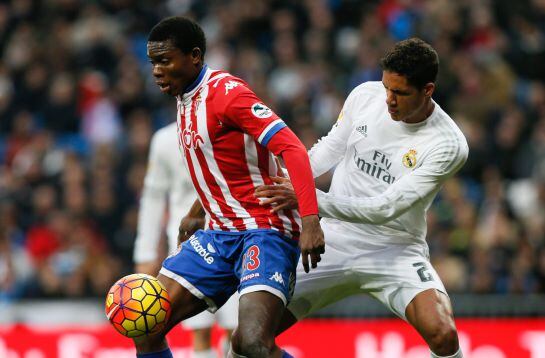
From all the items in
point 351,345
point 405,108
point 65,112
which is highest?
point 405,108

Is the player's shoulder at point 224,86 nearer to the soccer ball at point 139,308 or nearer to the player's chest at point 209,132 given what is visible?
the player's chest at point 209,132

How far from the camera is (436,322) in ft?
19.6

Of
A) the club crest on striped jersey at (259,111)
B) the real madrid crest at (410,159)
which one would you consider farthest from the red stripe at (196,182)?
the real madrid crest at (410,159)

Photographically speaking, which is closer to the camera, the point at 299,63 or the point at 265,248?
the point at 265,248

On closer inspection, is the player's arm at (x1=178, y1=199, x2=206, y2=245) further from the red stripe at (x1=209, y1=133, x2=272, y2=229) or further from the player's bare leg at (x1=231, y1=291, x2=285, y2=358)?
the player's bare leg at (x1=231, y1=291, x2=285, y2=358)

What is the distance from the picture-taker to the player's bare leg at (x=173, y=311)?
584 centimetres

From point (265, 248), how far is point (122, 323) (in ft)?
2.76

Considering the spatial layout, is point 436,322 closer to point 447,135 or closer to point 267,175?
point 447,135

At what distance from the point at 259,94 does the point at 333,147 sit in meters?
6.02

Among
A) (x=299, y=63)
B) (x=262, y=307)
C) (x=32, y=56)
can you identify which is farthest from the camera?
(x=32, y=56)

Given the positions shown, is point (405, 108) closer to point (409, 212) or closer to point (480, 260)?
point (409, 212)

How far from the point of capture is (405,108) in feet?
19.9

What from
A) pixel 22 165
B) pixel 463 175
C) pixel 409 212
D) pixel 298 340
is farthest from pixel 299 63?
pixel 409 212

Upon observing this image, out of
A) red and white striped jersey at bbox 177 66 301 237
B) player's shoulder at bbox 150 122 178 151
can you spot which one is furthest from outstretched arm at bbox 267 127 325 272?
player's shoulder at bbox 150 122 178 151
